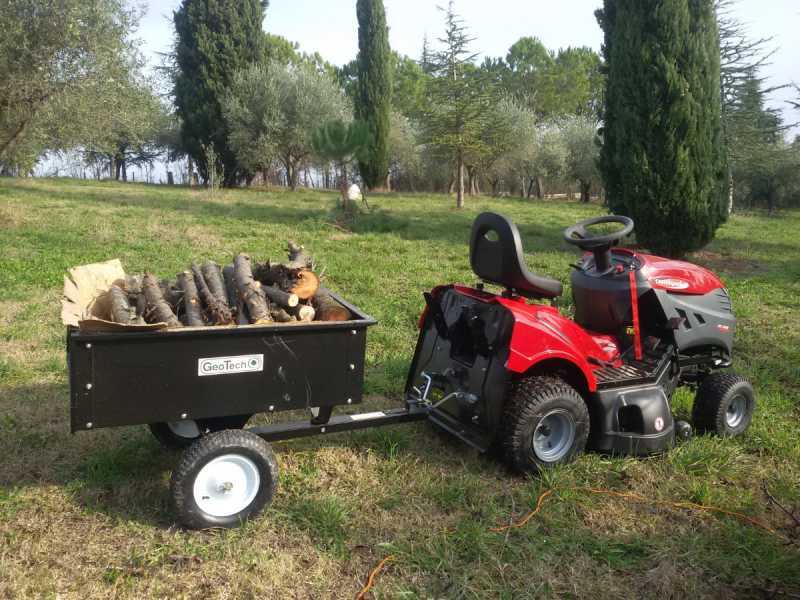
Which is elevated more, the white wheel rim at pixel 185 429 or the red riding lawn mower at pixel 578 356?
the red riding lawn mower at pixel 578 356

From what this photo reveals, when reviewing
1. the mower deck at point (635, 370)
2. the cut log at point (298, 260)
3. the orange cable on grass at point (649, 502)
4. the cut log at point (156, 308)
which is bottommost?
the orange cable on grass at point (649, 502)

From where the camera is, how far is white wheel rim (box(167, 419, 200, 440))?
140 inches

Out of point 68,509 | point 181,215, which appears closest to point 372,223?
point 181,215

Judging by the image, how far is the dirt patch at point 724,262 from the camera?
420 inches

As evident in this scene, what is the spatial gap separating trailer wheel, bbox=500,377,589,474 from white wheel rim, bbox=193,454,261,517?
1.32 m

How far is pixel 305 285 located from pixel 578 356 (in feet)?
5.00

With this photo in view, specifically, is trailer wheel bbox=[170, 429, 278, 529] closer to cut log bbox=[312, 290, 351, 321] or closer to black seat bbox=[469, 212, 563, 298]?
cut log bbox=[312, 290, 351, 321]

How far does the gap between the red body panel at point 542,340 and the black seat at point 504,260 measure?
0.11 meters

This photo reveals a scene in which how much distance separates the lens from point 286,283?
3.39m

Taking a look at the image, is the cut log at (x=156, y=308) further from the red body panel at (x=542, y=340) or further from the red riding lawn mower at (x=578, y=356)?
the red body panel at (x=542, y=340)

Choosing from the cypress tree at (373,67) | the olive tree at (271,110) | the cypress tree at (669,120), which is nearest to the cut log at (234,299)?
the cypress tree at (669,120)

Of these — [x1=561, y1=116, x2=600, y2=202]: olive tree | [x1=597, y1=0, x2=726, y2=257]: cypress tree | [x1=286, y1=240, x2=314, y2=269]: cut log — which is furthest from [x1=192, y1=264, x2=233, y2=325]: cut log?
[x1=561, y1=116, x2=600, y2=202]: olive tree

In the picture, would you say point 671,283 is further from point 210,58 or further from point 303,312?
point 210,58

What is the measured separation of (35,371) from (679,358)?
15.3 feet
